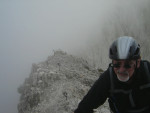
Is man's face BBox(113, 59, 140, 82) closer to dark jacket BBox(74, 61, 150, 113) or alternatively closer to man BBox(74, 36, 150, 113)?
man BBox(74, 36, 150, 113)

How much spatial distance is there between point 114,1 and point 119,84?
121652 mm

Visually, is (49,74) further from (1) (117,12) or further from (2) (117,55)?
(1) (117,12)

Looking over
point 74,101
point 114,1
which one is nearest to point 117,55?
point 74,101

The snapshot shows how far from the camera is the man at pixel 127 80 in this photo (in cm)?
330

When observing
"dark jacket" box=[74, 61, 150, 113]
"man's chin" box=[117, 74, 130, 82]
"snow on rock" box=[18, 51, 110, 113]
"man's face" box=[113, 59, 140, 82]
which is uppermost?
"man's face" box=[113, 59, 140, 82]

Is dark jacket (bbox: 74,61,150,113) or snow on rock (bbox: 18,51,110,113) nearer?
dark jacket (bbox: 74,61,150,113)

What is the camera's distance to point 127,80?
3.30 meters

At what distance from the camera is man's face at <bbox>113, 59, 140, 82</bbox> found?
3307mm

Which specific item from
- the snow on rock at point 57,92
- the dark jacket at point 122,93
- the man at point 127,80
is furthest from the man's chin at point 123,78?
the snow on rock at point 57,92

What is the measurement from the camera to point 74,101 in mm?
12836

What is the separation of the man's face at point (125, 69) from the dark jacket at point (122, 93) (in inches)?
4.4

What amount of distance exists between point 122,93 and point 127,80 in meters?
0.26

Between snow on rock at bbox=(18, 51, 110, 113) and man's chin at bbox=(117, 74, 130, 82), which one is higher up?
man's chin at bbox=(117, 74, 130, 82)

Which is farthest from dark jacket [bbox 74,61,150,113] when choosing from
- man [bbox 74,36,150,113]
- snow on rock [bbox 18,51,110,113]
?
snow on rock [bbox 18,51,110,113]
